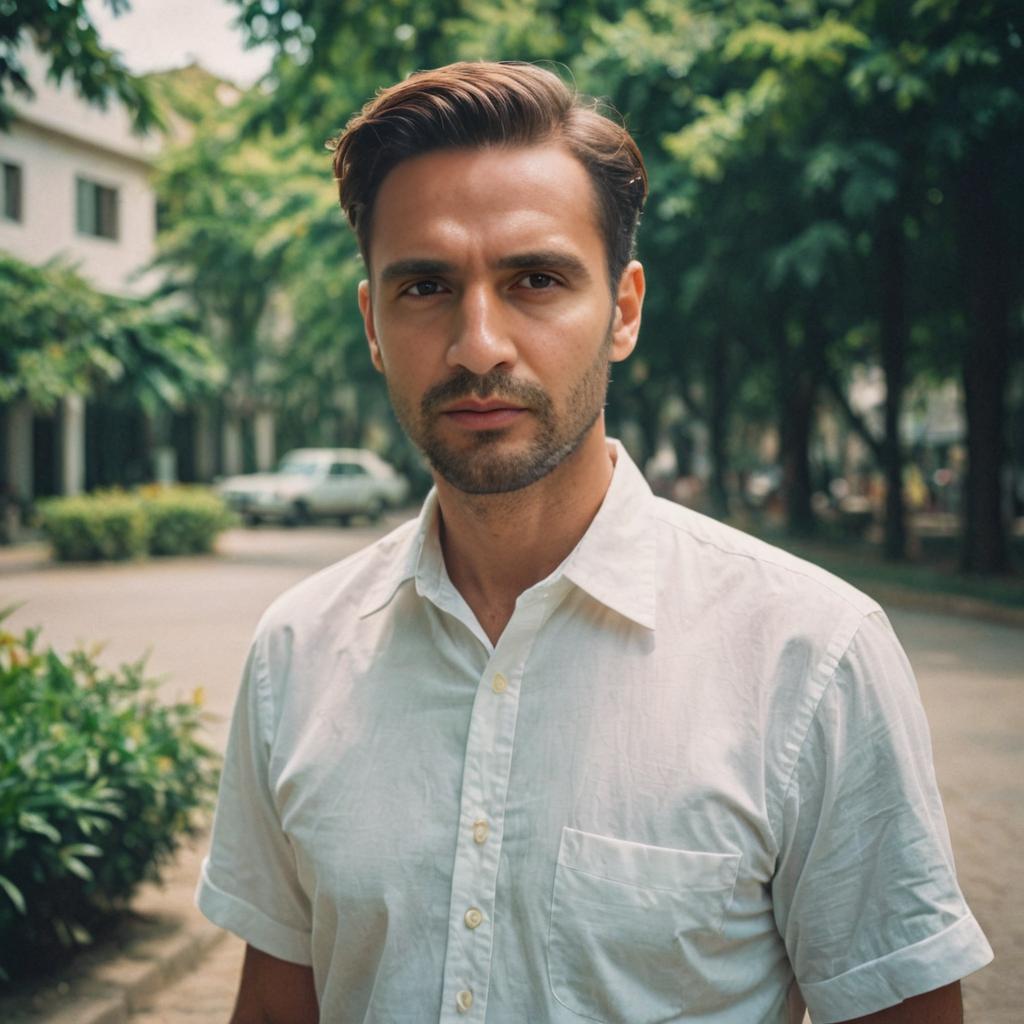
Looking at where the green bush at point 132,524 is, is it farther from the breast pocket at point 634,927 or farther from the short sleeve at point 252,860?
the breast pocket at point 634,927

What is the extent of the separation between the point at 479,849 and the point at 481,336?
723mm

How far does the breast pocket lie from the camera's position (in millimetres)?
1661

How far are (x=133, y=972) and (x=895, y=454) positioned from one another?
55.4ft

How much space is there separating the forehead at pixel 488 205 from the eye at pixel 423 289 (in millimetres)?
51

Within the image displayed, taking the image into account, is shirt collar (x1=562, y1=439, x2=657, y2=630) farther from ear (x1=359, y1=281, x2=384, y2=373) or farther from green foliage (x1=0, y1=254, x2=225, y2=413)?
green foliage (x1=0, y1=254, x2=225, y2=413)

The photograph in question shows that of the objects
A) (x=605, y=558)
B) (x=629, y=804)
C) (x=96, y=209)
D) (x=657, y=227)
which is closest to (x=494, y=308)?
(x=605, y=558)

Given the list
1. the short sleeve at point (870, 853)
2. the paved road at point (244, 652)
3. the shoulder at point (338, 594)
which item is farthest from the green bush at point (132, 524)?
the short sleeve at point (870, 853)

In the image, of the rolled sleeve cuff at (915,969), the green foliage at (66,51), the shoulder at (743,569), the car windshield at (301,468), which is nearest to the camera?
the rolled sleeve cuff at (915,969)

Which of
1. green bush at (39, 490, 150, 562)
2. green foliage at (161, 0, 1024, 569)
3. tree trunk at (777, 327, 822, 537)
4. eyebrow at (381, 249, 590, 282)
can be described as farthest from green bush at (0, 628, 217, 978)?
tree trunk at (777, 327, 822, 537)

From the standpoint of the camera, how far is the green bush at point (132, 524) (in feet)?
65.6

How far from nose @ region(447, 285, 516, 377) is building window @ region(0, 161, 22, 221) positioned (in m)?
25.8

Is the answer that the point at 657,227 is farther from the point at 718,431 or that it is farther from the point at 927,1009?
the point at 927,1009

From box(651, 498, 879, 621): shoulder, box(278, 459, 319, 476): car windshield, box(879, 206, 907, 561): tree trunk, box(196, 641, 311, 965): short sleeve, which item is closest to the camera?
box(651, 498, 879, 621): shoulder

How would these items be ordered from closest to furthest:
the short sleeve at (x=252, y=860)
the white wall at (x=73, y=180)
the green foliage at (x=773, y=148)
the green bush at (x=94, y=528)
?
the short sleeve at (x=252, y=860), the green foliage at (x=773, y=148), the green bush at (x=94, y=528), the white wall at (x=73, y=180)
